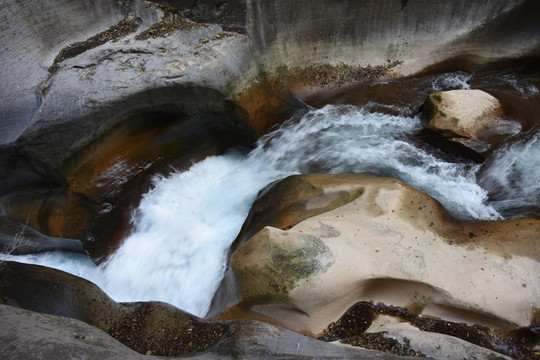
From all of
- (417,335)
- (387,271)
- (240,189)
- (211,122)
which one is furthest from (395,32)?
(417,335)

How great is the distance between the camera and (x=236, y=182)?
581 centimetres

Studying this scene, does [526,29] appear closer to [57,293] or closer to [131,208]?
[131,208]

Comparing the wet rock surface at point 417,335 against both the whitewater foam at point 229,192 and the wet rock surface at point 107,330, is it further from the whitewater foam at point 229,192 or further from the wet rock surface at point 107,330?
the whitewater foam at point 229,192

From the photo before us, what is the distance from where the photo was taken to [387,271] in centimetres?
363

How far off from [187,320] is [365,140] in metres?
3.93

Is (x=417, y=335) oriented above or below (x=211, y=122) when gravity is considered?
below

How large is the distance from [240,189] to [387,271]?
2.69 meters

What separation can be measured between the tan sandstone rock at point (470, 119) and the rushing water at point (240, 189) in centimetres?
29

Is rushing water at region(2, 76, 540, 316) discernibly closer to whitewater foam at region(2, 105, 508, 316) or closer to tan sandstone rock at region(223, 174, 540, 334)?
whitewater foam at region(2, 105, 508, 316)

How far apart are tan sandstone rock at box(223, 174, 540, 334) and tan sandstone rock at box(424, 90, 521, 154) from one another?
1.73 meters

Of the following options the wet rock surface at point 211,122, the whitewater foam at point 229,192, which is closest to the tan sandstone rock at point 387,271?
the wet rock surface at point 211,122

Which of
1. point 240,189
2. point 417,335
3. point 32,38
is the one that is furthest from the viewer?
point 240,189

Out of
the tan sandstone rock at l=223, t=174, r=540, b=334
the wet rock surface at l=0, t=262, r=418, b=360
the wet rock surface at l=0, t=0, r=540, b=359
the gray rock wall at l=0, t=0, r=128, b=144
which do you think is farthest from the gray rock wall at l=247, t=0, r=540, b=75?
the wet rock surface at l=0, t=262, r=418, b=360

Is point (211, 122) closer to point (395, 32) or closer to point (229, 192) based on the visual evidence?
point (229, 192)
